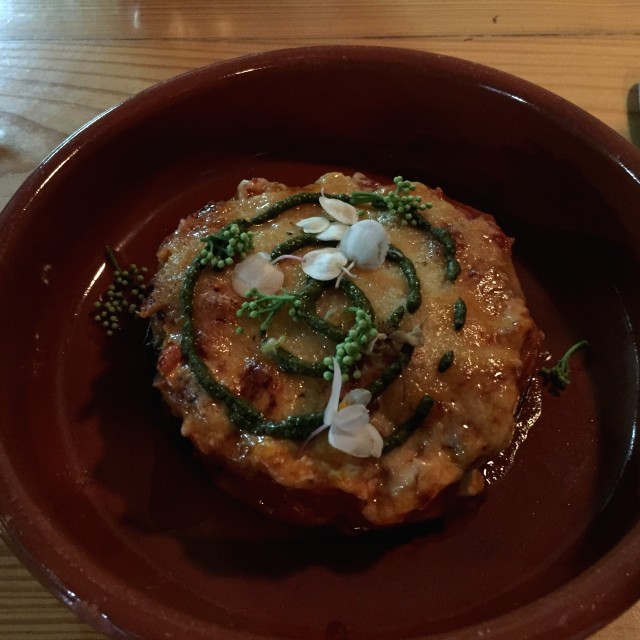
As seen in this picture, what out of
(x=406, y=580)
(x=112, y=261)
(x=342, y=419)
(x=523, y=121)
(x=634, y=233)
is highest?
(x=523, y=121)

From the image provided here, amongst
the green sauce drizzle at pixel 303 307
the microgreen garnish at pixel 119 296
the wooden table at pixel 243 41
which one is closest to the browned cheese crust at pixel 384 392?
the green sauce drizzle at pixel 303 307

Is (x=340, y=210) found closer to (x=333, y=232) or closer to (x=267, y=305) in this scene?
(x=333, y=232)

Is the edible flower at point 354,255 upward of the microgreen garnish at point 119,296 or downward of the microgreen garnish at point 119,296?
upward

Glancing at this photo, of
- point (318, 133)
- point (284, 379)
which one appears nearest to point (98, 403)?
point (284, 379)

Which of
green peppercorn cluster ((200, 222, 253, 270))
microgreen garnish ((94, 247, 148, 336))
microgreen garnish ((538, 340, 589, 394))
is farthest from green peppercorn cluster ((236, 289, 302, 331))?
microgreen garnish ((538, 340, 589, 394))

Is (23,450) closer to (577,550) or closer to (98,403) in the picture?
(98,403)

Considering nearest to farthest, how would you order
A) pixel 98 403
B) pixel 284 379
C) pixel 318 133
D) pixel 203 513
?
pixel 284 379
pixel 203 513
pixel 98 403
pixel 318 133

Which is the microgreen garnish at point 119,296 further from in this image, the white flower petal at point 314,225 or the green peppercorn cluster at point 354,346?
the green peppercorn cluster at point 354,346
